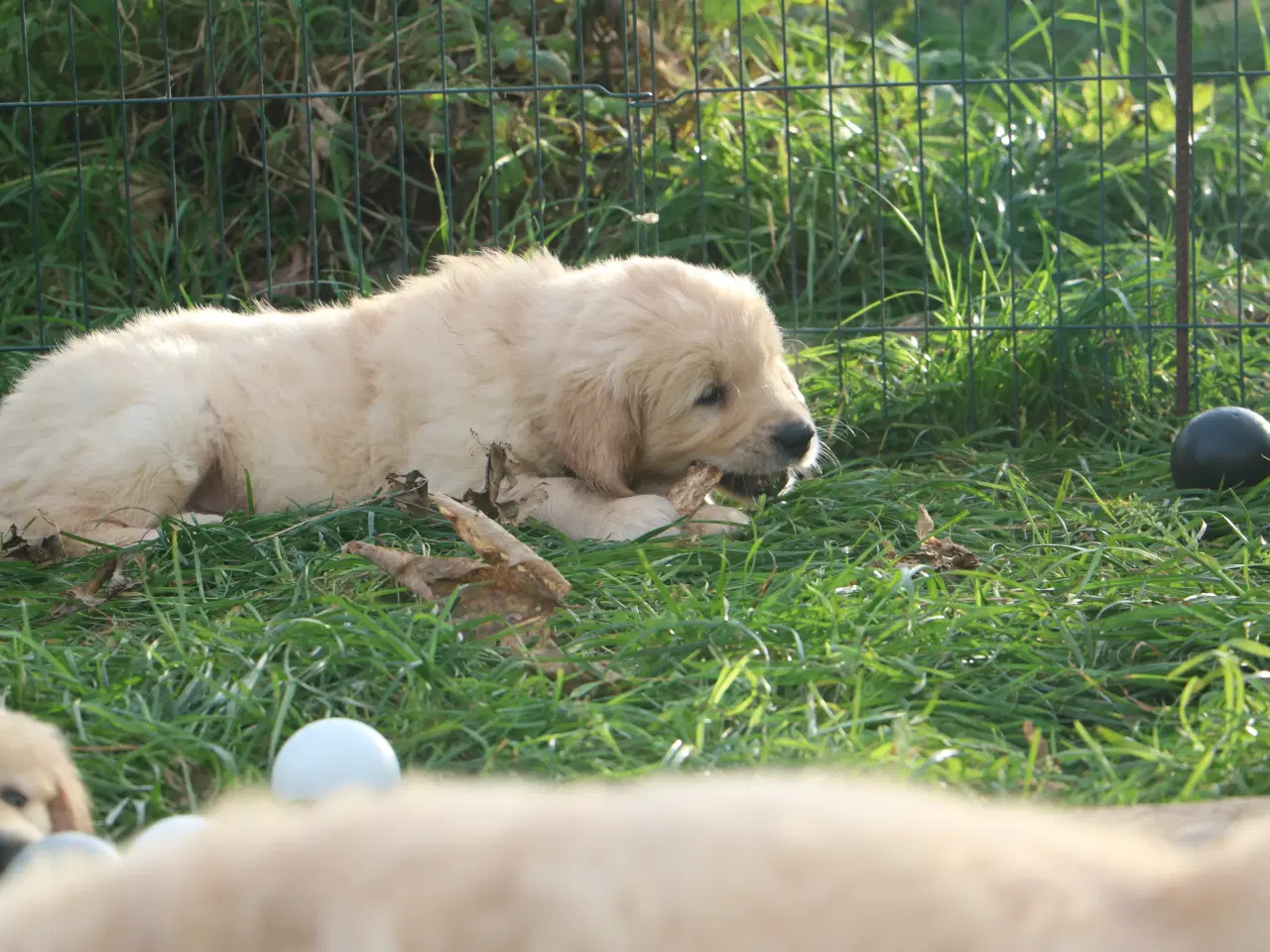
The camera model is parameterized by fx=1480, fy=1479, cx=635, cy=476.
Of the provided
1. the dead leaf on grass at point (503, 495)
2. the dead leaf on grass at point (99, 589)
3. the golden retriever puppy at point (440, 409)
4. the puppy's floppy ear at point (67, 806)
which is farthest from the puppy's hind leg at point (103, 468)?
the puppy's floppy ear at point (67, 806)

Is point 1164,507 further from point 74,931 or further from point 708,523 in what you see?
point 74,931

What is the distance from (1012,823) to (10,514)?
3.55 metres

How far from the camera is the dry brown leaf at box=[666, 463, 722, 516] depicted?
3.68m

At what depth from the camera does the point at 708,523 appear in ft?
11.8

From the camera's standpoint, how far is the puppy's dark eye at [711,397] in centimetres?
380

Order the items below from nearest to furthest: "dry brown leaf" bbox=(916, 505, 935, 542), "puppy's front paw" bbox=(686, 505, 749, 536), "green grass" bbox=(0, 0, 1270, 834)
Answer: "green grass" bbox=(0, 0, 1270, 834) → "dry brown leaf" bbox=(916, 505, 935, 542) → "puppy's front paw" bbox=(686, 505, 749, 536)

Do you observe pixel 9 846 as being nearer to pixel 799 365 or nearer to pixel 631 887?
pixel 631 887

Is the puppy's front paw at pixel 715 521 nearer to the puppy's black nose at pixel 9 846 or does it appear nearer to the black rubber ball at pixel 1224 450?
the black rubber ball at pixel 1224 450

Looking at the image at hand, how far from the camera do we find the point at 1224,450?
374 centimetres

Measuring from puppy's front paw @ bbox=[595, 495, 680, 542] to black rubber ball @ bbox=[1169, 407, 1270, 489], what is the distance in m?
1.35

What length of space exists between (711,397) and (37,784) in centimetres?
224

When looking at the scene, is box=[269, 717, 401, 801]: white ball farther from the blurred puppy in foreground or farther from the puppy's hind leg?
the puppy's hind leg

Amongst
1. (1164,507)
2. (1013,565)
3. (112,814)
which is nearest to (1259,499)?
(1164,507)

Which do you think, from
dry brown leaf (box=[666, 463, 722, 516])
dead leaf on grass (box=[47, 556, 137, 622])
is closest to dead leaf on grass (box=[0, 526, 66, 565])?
dead leaf on grass (box=[47, 556, 137, 622])
